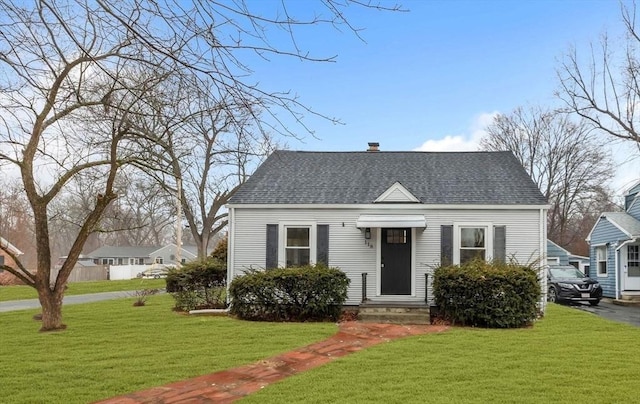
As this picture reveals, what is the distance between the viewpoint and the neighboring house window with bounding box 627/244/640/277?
19.9m

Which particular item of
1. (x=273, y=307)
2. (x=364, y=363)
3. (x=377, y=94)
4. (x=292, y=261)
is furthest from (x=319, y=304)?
(x=377, y=94)

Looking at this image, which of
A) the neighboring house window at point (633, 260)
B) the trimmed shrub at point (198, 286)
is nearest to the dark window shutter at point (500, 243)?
the trimmed shrub at point (198, 286)

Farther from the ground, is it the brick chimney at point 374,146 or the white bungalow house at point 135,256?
the brick chimney at point 374,146

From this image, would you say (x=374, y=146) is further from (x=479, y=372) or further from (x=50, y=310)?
(x=479, y=372)

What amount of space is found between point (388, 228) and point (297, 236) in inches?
97.0

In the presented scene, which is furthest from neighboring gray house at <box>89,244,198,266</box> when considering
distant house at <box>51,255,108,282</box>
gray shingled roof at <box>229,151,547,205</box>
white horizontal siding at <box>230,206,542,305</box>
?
white horizontal siding at <box>230,206,542,305</box>

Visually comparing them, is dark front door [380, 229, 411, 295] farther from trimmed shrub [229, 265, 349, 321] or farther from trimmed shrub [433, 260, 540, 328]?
trimmed shrub [433, 260, 540, 328]

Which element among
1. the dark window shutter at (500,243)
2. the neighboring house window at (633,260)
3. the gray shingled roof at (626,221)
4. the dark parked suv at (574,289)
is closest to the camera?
the dark window shutter at (500,243)

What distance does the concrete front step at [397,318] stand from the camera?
11484 millimetres

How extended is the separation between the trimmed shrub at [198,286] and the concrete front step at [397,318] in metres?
4.41

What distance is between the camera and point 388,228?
13.3m

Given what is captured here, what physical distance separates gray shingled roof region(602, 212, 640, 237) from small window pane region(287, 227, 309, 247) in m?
13.8

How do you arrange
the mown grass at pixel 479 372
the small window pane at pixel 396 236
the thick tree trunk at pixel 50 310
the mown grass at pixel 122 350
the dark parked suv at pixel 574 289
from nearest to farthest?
the mown grass at pixel 479 372, the mown grass at pixel 122 350, the thick tree trunk at pixel 50 310, the small window pane at pixel 396 236, the dark parked suv at pixel 574 289

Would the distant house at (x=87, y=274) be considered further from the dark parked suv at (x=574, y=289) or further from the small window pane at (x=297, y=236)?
the dark parked suv at (x=574, y=289)
